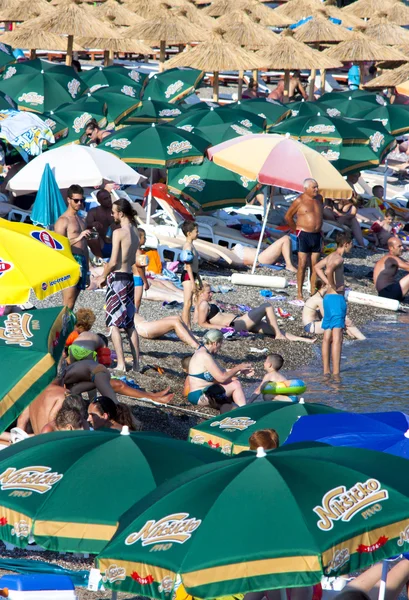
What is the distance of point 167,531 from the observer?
4.50 meters

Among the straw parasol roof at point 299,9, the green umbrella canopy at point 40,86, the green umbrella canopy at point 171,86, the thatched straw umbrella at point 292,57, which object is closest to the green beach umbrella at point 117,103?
the green umbrella canopy at point 40,86

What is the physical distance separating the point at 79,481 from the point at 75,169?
9314 millimetres

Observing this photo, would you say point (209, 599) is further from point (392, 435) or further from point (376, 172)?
point (376, 172)

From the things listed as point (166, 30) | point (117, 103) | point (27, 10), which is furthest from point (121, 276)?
point (27, 10)

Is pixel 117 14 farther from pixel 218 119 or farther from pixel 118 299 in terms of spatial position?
pixel 118 299

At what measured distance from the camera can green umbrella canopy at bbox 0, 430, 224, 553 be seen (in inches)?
193

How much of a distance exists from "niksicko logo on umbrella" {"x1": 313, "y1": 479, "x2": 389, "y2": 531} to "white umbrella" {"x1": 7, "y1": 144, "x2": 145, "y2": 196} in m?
9.56

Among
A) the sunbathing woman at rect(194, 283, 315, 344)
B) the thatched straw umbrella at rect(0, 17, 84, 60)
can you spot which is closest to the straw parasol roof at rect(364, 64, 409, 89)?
the thatched straw umbrella at rect(0, 17, 84, 60)

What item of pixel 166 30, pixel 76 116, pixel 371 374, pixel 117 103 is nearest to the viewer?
pixel 371 374

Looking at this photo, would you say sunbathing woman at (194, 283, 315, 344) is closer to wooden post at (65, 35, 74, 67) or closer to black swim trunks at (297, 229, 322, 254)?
black swim trunks at (297, 229, 322, 254)

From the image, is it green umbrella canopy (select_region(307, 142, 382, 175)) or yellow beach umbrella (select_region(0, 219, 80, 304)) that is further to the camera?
green umbrella canopy (select_region(307, 142, 382, 175))

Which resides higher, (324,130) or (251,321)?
(324,130)

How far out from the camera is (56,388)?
7.75m

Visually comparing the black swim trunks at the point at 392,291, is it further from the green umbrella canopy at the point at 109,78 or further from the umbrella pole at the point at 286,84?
the umbrella pole at the point at 286,84
